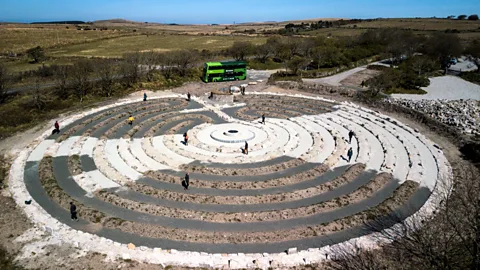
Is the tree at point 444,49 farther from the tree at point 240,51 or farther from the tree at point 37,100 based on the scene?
the tree at point 37,100

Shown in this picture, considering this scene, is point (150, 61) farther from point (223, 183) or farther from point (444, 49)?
point (444, 49)

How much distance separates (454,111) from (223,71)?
4201cm

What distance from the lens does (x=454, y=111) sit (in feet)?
148

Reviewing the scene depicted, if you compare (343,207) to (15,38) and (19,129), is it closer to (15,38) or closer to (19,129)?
(19,129)

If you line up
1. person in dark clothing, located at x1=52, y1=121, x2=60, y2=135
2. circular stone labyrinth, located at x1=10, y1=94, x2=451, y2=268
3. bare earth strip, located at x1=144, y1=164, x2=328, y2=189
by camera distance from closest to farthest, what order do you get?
circular stone labyrinth, located at x1=10, y1=94, x2=451, y2=268 < bare earth strip, located at x1=144, y1=164, x2=328, y2=189 < person in dark clothing, located at x1=52, y1=121, x2=60, y2=135

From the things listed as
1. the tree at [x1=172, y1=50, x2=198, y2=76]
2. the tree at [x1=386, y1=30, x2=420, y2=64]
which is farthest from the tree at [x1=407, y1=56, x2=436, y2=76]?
the tree at [x1=172, y1=50, x2=198, y2=76]

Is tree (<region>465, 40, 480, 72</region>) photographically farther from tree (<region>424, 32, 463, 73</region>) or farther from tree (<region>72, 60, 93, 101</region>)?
tree (<region>72, 60, 93, 101</region>)

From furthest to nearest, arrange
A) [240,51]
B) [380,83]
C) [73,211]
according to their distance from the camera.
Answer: [240,51]
[380,83]
[73,211]

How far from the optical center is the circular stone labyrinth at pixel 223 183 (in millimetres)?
20094

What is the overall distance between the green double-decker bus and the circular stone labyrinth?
24.0 meters

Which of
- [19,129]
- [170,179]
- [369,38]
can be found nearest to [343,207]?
[170,179]

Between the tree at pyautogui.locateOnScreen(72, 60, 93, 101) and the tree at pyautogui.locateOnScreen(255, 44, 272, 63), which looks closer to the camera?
the tree at pyautogui.locateOnScreen(72, 60, 93, 101)

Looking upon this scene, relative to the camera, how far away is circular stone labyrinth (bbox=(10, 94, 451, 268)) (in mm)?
20094

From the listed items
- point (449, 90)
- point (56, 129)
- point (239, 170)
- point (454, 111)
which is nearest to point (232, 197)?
point (239, 170)
